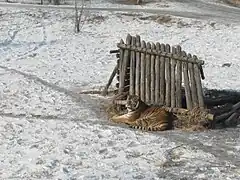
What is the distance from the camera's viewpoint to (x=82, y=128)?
11297mm

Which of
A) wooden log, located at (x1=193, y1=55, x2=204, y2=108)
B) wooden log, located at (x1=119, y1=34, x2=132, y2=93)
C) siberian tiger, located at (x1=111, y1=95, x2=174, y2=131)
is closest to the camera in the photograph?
siberian tiger, located at (x1=111, y1=95, x2=174, y2=131)

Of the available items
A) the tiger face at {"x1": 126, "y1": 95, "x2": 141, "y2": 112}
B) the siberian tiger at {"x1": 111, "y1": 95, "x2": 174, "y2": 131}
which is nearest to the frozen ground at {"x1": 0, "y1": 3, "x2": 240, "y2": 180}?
the siberian tiger at {"x1": 111, "y1": 95, "x2": 174, "y2": 131}

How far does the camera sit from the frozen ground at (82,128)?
920cm

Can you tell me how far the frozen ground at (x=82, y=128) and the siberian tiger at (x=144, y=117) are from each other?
10.9 inches

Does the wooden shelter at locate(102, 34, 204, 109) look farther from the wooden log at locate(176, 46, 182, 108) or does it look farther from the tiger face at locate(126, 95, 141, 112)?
the tiger face at locate(126, 95, 141, 112)

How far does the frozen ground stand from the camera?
30.2ft

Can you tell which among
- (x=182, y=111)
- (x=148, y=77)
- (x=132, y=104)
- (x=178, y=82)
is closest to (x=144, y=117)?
(x=132, y=104)

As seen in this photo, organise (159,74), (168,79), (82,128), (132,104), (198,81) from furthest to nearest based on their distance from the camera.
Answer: (159,74), (168,79), (198,81), (132,104), (82,128)

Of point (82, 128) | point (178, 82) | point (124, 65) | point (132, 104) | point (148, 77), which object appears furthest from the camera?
point (124, 65)

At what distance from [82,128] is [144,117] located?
49.5 inches

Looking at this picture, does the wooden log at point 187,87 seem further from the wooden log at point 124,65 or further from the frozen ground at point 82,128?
the wooden log at point 124,65

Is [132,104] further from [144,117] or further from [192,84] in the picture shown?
[192,84]

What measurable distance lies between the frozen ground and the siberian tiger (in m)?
0.28

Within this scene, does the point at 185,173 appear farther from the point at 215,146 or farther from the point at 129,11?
the point at 129,11
